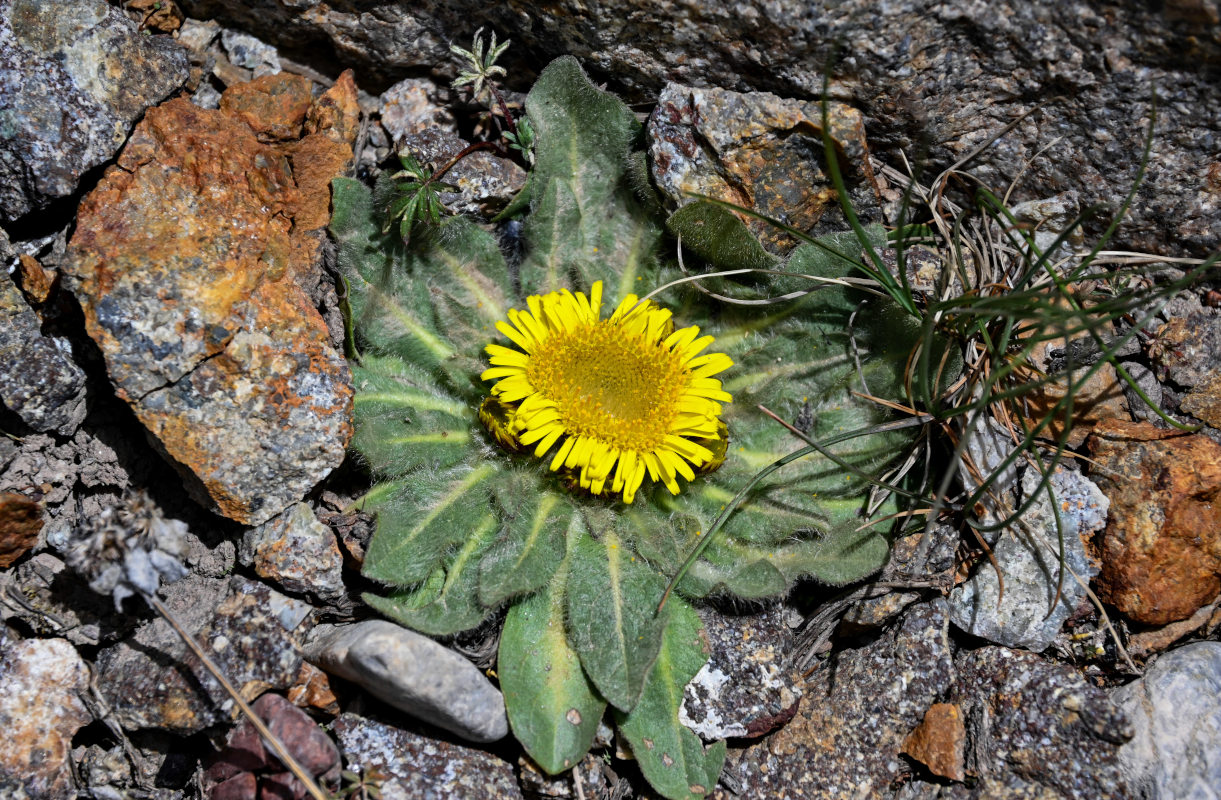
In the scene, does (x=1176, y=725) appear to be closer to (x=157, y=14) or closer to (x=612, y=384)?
(x=612, y=384)

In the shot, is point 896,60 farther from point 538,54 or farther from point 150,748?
point 150,748

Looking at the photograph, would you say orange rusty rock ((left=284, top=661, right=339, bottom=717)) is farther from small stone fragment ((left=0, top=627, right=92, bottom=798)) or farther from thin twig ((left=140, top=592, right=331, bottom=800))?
small stone fragment ((left=0, top=627, right=92, bottom=798))

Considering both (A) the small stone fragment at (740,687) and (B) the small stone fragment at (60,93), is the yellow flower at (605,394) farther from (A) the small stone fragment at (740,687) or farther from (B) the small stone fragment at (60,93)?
(B) the small stone fragment at (60,93)

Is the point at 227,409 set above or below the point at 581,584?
above

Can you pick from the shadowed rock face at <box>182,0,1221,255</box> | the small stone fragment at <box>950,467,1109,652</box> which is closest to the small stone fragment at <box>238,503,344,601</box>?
the shadowed rock face at <box>182,0,1221,255</box>

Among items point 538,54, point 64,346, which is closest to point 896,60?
point 538,54

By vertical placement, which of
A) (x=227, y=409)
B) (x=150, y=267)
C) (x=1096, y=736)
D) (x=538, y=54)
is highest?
(x=538, y=54)

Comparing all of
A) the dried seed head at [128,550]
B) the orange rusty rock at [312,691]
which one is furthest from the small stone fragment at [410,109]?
the orange rusty rock at [312,691]
